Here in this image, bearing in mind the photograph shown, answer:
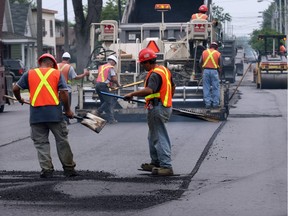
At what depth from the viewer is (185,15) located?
24703 mm

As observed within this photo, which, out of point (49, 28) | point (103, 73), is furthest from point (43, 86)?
point (49, 28)

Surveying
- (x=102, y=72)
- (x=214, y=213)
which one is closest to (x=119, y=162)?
(x=214, y=213)

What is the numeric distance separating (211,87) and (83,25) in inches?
1086

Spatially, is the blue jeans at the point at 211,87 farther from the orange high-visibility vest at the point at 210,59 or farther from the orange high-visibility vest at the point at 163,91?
the orange high-visibility vest at the point at 163,91

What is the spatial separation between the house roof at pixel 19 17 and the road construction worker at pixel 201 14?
167ft

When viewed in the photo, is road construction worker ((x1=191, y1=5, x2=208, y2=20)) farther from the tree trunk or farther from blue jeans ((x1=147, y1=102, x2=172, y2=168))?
the tree trunk

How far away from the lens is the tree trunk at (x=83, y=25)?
46.6m

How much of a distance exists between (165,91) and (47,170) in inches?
73.1

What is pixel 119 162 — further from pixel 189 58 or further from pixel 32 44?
pixel 32 44

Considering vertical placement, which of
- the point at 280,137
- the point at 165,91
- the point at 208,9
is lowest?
the point at 280,137

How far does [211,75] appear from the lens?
826 inches

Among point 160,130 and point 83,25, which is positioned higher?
point 83,25

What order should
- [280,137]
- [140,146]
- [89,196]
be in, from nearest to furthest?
[89,196] < [140,146] < [280,137]

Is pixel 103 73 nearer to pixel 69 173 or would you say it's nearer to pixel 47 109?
pixel 47 109
